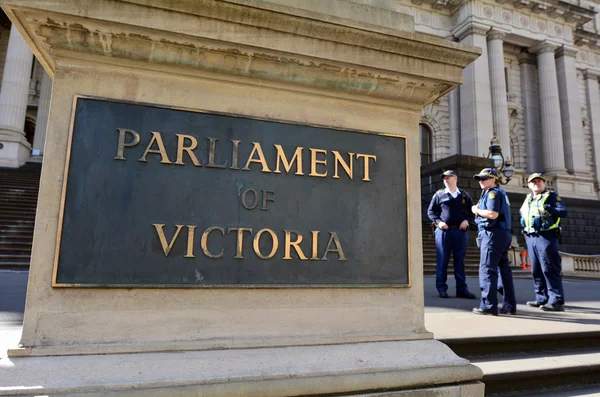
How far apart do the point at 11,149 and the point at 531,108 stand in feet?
108

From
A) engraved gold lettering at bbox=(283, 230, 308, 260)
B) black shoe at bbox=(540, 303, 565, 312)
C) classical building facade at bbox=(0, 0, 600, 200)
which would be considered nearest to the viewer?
engraved gold lettering at bbox=(283, 230, 308, 260)

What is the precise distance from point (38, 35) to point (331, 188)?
5.63 feet

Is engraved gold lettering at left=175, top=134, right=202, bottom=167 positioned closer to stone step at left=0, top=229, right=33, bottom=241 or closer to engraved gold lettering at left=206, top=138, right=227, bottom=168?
engraved gold lettering at left=206, top=138, right=227, bottom=168

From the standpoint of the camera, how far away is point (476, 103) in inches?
998

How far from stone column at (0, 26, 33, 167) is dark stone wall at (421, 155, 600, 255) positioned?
1975cm

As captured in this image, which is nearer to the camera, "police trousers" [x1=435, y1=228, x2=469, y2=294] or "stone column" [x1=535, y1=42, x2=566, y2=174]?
"police trousers" [x1=435, y1=228, x2=469, y2=294]

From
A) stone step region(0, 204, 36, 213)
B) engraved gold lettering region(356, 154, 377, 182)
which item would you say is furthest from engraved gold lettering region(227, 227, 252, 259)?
stone step region(0, 204, 36, 213)

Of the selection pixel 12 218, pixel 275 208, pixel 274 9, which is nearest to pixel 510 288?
pixel 275 208

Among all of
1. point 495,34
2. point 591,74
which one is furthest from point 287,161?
point 591,74

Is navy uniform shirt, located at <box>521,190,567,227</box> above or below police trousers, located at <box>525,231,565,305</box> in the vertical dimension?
above

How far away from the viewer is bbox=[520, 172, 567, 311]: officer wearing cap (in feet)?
16.4

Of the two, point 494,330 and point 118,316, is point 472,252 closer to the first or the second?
point 494,330

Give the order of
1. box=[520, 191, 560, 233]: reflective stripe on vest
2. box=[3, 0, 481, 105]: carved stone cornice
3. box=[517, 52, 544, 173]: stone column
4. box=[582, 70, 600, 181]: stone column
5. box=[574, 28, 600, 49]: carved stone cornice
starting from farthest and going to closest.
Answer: box=[574, 28, 600, 49]: carved stone cornice
box=[582, 70, 600, 181]: stone column
box=[517, 52, 544, 173]: stone column
box=[520, 191, 560, 233]: reflective stripe on vest
box=[3, 0, 481, 105]: carved stone cornice

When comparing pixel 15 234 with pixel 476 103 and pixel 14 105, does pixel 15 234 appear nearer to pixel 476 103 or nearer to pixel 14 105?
pixel 14 105
